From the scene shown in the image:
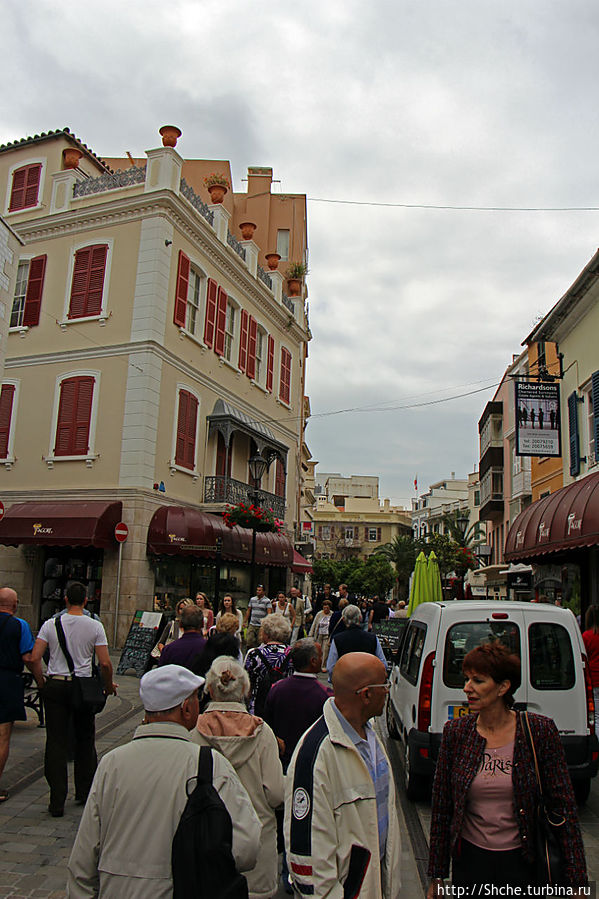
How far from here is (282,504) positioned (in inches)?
1091

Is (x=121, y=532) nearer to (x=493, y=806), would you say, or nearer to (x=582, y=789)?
(x=582, y=789)

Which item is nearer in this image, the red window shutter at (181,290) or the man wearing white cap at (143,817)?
the man wearing white cap at (143,817)

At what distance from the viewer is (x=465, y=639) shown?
6.41m

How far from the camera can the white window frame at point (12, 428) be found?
21094mm

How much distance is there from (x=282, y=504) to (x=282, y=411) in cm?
421

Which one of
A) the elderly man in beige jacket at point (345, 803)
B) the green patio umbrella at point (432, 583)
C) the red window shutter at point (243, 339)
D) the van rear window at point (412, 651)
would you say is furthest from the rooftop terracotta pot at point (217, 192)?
the elderly man in beige jacket at point (345, 803)

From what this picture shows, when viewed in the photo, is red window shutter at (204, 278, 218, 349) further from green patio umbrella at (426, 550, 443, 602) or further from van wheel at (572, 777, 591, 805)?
van wheel at (572, 777, 591, 805)

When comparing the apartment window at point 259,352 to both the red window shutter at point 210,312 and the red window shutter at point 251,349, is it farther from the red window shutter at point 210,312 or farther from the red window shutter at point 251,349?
the red window shutter at point 210,312

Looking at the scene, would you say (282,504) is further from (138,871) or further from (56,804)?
(138,871)

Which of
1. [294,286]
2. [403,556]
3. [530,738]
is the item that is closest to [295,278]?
[294,286]

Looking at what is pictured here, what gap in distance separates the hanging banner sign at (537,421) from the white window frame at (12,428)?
14.3 meters

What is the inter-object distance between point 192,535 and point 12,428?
650cm

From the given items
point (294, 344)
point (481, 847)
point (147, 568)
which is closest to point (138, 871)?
point (481, 847)

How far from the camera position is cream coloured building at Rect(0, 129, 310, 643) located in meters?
19.4
